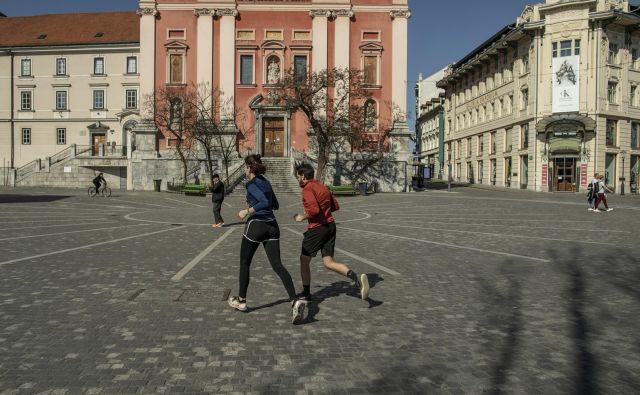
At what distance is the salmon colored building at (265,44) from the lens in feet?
141

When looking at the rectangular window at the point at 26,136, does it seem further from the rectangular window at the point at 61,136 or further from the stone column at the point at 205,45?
the stone column at the point at 205,45

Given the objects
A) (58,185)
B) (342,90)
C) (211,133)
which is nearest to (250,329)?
(211,133)

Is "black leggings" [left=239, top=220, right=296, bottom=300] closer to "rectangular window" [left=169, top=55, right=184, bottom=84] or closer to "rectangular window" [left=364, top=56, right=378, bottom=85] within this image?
"rectangular window" [left=364, top=56, right=378, bottom=85]

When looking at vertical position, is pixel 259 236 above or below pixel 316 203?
below

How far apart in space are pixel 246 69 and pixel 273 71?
233 centimetres

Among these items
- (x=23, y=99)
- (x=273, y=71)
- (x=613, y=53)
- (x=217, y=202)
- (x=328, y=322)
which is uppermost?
(x=613, y=53)

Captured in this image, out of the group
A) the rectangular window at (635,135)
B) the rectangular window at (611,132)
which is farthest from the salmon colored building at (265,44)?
the rectangular window at (635,135)

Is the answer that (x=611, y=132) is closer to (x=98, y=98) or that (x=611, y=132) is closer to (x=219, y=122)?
(x=219, y=122)

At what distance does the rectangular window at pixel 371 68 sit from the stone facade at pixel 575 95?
961cm

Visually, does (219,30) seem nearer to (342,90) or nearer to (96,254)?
(342,90)

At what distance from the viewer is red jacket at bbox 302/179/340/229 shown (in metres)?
6.74

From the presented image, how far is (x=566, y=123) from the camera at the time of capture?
4481 cm

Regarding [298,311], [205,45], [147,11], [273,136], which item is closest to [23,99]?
[147,11]

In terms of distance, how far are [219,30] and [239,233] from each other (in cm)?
3200
